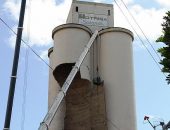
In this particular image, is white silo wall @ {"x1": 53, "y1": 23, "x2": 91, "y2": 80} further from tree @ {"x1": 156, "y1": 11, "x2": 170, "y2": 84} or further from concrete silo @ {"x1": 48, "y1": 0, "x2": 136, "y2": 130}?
tree @ {"x1": 156, "y1": 11, "x2": 170, "y2": 84}

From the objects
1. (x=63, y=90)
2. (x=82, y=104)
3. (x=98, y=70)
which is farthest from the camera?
(x=98, y=70)

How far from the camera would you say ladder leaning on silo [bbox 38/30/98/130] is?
25388 millimetres

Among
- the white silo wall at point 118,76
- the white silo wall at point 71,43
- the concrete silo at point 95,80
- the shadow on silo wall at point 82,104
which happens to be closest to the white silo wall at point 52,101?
the concrete silo at point 95,80

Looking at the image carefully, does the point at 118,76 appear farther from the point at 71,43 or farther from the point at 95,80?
the point at 71,43

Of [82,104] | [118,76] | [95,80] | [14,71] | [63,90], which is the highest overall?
[118,76]

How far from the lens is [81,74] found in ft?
123

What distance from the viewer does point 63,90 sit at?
3034 cm

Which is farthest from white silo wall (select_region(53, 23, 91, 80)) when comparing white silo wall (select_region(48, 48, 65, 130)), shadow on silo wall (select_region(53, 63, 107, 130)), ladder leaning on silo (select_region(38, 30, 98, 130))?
white silo wall (select_region(48, 48, 65, 130))

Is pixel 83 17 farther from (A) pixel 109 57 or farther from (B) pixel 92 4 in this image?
(A) pixel 109 57

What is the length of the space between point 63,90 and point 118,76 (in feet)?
33.8

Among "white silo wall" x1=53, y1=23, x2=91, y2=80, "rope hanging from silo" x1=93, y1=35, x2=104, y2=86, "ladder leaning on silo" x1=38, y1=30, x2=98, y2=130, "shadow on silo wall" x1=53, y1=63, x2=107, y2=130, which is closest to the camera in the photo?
"ladder leaning on silo" x1=38, y1=30, x2=98, y2=130

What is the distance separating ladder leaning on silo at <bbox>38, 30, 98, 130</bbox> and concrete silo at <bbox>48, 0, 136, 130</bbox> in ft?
2.94

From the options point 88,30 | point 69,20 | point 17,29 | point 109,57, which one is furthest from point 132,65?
point 17,29

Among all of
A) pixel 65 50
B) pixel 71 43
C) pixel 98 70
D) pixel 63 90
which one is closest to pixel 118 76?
pixel 98 70
